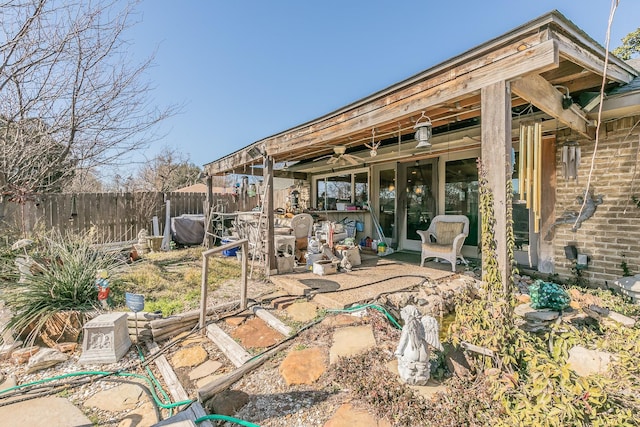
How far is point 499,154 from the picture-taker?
7.29 ft

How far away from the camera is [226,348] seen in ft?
9.62

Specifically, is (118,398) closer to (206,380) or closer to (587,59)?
(206,380)

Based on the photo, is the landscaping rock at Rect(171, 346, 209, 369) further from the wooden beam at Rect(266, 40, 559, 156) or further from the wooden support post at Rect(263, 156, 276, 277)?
the wooden beam at Rect(266, 40, 559, 156)

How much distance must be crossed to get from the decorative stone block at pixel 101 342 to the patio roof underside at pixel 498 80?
3.35 m

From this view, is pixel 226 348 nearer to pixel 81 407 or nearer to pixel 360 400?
pixel 81 407

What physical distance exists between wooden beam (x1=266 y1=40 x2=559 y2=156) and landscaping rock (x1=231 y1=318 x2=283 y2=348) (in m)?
2.64

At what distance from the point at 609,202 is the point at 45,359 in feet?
23.2

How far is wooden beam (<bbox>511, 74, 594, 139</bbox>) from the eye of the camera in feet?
8.26

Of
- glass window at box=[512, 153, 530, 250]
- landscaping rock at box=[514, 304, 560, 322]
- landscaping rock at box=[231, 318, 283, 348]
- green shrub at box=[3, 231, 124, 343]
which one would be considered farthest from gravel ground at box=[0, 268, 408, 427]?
glass window at box=[512, 153, 530, 250]

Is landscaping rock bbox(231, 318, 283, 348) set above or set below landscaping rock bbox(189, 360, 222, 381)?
above

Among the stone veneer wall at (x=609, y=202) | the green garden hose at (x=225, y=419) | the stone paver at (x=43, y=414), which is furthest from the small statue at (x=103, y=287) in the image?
the stone veneer wall at (x=609, y=202)

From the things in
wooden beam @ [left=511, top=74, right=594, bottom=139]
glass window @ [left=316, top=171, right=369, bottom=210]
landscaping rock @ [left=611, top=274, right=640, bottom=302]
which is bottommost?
landscaping rock @ [left=611, top=274, right=640, bottom=302]

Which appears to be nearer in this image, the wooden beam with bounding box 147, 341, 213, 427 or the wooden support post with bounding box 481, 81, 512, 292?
the wooden beam with bounding box 147, 341, 213, 427

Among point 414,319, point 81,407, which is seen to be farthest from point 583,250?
point 81,407
